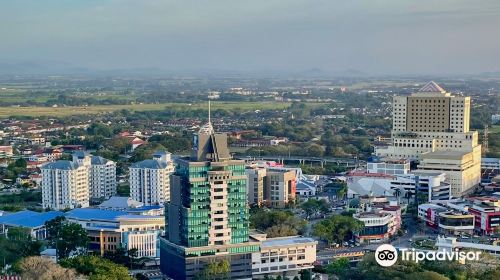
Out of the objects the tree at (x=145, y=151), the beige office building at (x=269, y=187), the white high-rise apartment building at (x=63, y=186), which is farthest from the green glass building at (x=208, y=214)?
the tree at (x=145, y=151)

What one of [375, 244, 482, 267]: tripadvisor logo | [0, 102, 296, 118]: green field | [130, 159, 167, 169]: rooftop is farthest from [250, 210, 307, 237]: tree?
[0, 102, 296, 118]: green field

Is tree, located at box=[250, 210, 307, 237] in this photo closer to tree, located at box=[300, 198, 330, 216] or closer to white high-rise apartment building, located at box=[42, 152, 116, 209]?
tree, located at box=[300, 198, 330, 216]

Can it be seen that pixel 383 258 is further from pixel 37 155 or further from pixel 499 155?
pixel 37 155

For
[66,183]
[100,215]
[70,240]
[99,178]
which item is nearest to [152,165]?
[66,183]

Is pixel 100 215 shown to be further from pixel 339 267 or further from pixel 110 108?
pixel 110 108

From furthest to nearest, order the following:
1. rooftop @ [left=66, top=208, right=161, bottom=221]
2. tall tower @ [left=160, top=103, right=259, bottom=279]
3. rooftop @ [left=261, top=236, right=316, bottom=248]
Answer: rooftop @ [left=66, top=208, right=161, bottom=221] < rooftop @ [left=261, top=236, right=316, bottom=248] < tall tower @ [left=160, top=103, right=259, bottom=279]

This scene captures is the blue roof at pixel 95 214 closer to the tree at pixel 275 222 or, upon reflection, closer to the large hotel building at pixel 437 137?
the tree at pixel 275 222
